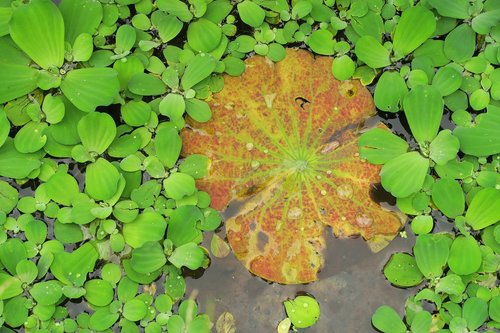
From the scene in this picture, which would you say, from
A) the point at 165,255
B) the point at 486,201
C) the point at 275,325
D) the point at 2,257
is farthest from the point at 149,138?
the point at 486,201

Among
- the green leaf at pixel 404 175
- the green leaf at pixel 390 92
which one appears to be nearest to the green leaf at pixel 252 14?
the green leaf at pixel 390 92

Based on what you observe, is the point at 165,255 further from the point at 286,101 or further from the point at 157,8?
the point at 157,8

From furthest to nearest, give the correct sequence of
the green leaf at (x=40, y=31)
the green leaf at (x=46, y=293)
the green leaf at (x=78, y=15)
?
the green leaf at (x=78, y=15) → the green leaf at (x=40, y=31) → the green leaf at (x=46, y=293)

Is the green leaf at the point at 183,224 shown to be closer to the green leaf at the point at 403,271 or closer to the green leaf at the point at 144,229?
the green leaf at the point at 144,229

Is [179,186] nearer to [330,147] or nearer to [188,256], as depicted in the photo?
[188,256]

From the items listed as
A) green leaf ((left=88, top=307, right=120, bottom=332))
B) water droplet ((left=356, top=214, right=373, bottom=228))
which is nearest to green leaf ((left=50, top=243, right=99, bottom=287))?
green leaf ((left=88, top=307, right=120, bottom=332))

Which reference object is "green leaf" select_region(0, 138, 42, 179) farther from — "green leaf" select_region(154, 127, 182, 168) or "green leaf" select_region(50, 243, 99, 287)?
"green leaf" select_region(154, 127, 182, 168)

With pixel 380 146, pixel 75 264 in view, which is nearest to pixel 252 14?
pixel 380 146

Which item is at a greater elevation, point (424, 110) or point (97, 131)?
point (424, 110)
